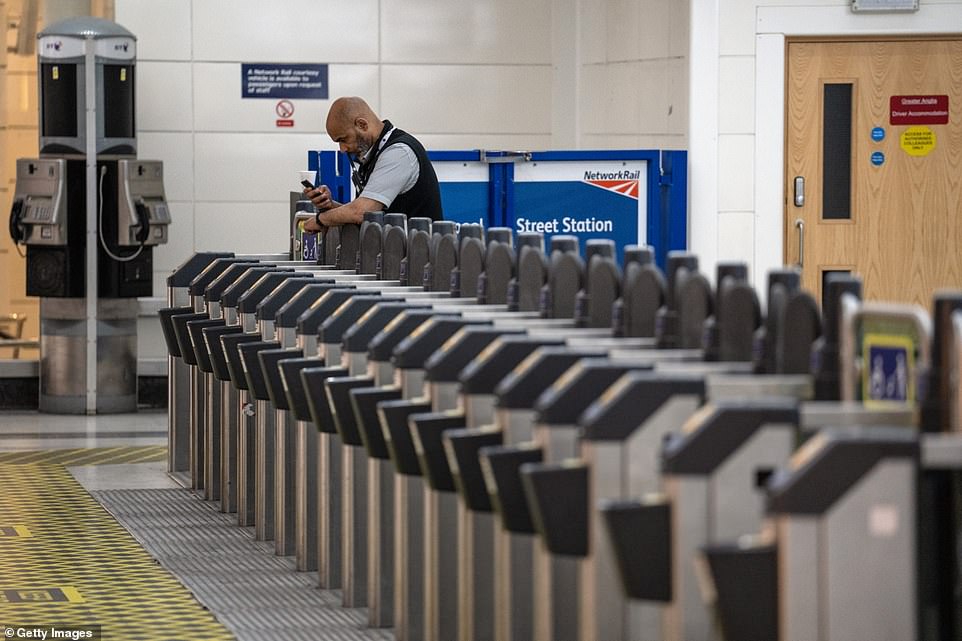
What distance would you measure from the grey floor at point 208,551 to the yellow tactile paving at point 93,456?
0.44 ft

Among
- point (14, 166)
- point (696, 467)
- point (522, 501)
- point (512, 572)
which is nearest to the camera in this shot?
point (696, 467)

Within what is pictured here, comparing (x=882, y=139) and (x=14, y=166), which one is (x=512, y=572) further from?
(x=14, y=166)

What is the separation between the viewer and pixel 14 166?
11.3 meters

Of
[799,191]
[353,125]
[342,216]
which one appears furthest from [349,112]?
[799,191]

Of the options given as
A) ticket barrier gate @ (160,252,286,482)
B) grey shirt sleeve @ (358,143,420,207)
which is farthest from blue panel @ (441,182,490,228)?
grey shirt sleeve @ (358,143,420,207)

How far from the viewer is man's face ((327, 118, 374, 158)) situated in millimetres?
8234

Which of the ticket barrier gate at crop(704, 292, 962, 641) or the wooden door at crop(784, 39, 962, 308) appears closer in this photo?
the ticket barrier gate at crop(704, 292, 962, 641)

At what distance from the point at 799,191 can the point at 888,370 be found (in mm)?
6823

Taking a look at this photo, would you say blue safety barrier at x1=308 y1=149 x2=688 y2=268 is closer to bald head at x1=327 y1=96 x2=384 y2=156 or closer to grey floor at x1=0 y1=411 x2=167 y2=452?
bald head at x1=327 y1=96 x2=384 y2=156

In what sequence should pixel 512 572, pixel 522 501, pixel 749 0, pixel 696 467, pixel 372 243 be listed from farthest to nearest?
pixel 749 0 < pixel 372 243 < pixel 512 572 < pixel 522 501 < pixel 696 467

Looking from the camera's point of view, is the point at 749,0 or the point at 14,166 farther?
the point at 14,166

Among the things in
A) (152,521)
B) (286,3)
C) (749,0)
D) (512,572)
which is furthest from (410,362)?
(286,3)

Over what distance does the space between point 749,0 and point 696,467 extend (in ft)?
23.3

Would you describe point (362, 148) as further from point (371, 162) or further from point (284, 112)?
point (284, 112)
